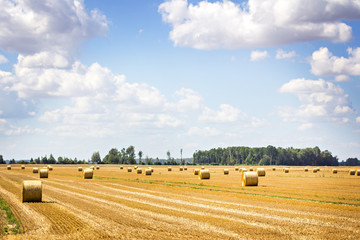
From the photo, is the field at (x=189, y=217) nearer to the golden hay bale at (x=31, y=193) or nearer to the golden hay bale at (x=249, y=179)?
the golden hay bale at (x=31, y=193)

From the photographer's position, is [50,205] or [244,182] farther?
[244,182]

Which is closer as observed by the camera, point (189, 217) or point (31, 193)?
A: point (189, 217)

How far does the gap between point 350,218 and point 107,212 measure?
11920 mm

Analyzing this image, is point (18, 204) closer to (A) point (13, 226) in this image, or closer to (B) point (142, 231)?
(A) point (13, 226)

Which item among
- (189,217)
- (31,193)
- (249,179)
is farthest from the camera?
(249,179)

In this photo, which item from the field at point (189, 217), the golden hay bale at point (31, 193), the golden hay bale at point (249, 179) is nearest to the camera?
the field at point (189, 217)

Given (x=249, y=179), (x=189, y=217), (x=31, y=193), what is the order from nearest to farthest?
1. (x=189, y=217)
2. (x=31, y=193)
3. (x=249, y=179)

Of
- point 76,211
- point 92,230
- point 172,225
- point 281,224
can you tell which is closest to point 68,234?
point 92,230

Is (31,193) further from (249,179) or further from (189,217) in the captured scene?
(249,179)

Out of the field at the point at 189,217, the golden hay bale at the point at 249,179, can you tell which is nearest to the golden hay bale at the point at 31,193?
the field at the point at 189,217

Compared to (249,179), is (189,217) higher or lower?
lower

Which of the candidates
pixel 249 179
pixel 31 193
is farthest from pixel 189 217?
pixel 249 179

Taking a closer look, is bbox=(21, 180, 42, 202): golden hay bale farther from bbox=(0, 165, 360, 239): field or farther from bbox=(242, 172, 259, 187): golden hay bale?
bbox=(242, 172, 259, 187): golden hay bale

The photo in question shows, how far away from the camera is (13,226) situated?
16781mm
